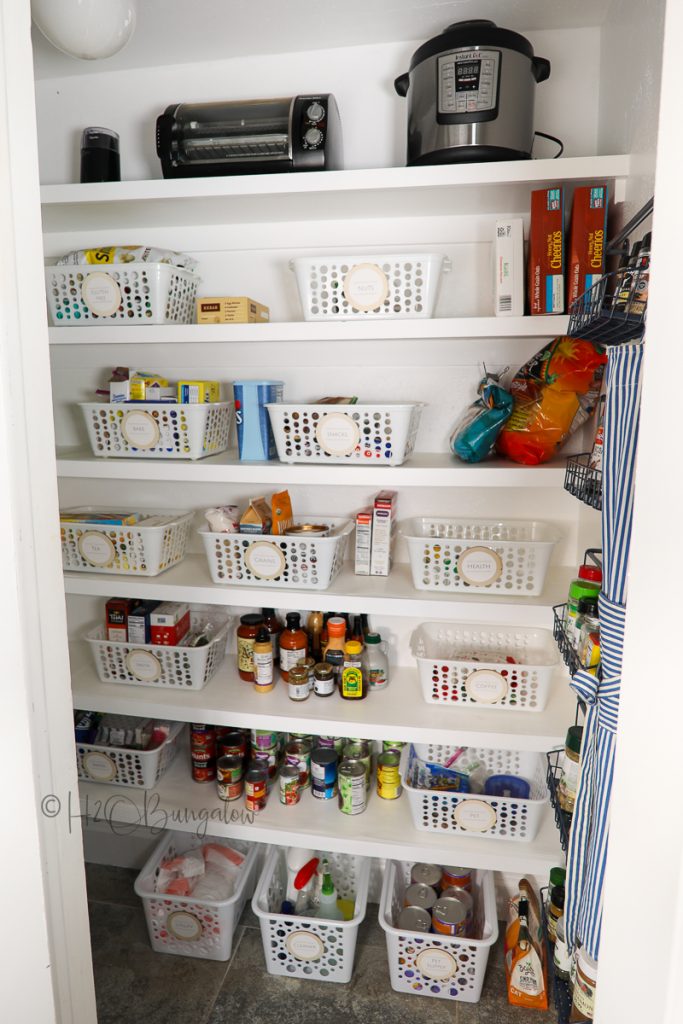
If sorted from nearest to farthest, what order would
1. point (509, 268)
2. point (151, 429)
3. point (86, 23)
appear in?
point (86, 23)
point (509, 268)
point (151, 429)

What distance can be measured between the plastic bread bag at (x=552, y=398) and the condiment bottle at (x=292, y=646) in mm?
714

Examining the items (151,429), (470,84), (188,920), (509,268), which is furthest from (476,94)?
(188,920)

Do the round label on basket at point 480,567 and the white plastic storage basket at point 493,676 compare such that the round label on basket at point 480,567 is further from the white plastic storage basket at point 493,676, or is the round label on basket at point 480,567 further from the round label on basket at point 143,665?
the round label on basket at point 143,665

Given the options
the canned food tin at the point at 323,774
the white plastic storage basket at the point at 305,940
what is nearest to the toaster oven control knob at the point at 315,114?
the canned food tin at the point at 323,774

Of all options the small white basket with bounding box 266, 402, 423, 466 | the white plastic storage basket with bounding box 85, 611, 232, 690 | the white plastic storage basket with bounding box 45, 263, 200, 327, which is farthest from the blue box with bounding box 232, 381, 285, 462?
the white plastic storage basket with bounding box 85, 611, 232, 690

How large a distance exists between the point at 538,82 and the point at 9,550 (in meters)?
1.50

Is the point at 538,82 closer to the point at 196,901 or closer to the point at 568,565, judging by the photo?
the point at 568,565

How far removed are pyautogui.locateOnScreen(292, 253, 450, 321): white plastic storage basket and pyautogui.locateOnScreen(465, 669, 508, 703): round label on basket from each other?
846 mm

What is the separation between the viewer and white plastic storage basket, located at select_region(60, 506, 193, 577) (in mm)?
1755

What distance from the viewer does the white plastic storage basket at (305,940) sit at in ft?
5.63

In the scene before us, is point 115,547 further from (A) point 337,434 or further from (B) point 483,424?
(B) point 483,424

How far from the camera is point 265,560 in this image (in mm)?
1702

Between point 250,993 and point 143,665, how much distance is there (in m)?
0.86

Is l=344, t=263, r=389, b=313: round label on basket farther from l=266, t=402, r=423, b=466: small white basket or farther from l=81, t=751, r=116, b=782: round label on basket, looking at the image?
l=81, t=751, r=116, b=782: round label on basket
